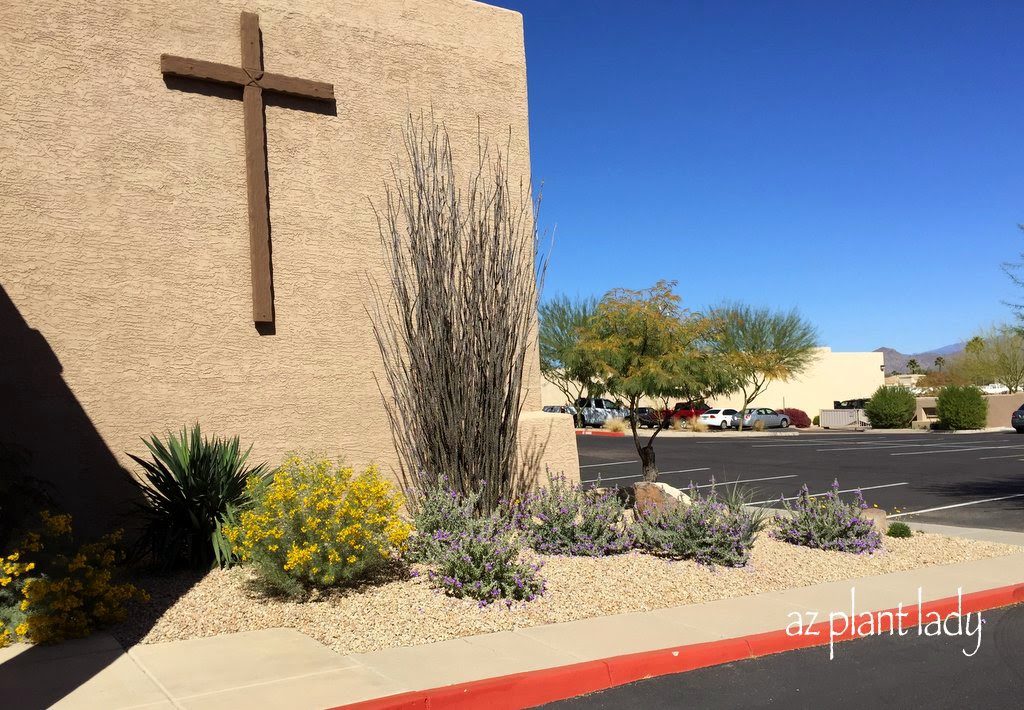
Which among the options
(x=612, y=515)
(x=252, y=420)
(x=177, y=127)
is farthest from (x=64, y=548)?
(x=612, y=515)

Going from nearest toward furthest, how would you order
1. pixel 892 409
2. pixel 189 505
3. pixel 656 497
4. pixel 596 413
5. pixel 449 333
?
pixel 189 505 < pixel 449 333 < pixel 656 497 < pixel 892 409 < pixel 596 413

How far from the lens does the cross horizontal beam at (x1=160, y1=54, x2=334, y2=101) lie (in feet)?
33.1

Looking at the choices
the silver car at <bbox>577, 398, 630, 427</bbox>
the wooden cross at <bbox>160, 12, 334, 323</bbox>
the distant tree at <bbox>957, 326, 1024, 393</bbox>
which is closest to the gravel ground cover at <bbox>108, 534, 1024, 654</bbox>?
the wooden cross at <bbox>160, 12, 334, 323</bbox>

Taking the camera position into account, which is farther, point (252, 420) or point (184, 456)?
point (252, 420)

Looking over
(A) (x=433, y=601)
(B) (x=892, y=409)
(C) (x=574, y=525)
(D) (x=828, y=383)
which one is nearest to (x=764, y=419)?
(B) (x=892, y=409)

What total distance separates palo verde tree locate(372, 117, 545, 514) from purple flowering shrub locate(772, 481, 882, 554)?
3637mm

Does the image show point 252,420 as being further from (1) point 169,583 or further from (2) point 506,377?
(2) point 506,377

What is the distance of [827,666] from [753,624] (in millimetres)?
877

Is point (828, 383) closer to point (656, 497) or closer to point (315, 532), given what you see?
point (656, 497)

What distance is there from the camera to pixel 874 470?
23641 mm

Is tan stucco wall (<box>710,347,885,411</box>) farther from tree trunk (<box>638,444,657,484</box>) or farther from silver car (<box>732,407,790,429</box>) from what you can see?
tree trunk (<box>638,444,657,484</box>)

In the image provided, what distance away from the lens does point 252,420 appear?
34.1 ft

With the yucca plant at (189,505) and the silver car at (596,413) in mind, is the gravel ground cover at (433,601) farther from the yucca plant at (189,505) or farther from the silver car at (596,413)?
the silver car at (596,413)

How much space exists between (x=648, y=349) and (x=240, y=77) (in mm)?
8678
